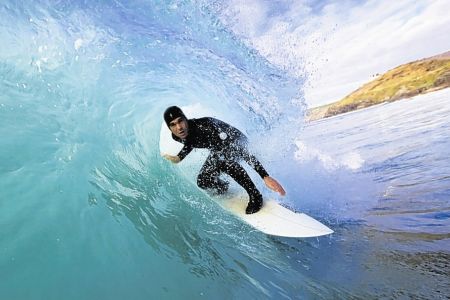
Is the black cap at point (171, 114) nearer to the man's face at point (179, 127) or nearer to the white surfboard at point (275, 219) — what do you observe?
the man's face at point (179, 127)

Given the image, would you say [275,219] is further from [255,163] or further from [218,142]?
[218,142]

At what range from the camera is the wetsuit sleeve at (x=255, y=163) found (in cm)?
425

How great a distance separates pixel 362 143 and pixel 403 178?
8450mm

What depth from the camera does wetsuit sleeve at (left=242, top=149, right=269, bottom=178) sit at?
425 cm

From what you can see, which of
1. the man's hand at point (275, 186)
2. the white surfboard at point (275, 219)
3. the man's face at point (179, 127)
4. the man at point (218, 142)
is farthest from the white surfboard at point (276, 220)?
the man's face at point (179, 127)

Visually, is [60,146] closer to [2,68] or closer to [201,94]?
[2,68]

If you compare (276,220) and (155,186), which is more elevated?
(276,220)

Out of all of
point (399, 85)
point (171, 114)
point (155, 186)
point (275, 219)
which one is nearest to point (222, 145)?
point (171, 114)

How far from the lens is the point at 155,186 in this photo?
5.46 meters

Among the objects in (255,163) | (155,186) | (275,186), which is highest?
(255,163)

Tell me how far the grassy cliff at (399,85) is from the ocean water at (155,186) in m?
29.9

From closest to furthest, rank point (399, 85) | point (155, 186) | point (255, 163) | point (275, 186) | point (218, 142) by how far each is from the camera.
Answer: point (275, 186) → point (255, 163) → point (218, 142) → point (155, 186) → point (399, 85)

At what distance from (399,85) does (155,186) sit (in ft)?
124

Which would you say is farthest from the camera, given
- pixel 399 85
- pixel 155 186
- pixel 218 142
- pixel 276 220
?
pixel 399 85
